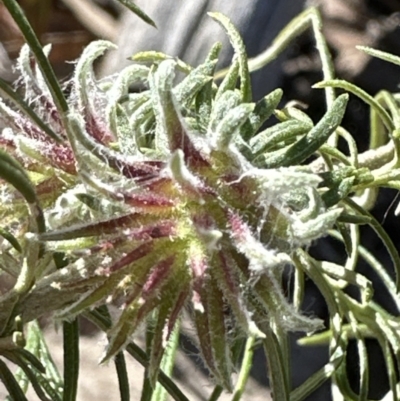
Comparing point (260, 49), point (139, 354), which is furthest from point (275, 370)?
point (260, 49)

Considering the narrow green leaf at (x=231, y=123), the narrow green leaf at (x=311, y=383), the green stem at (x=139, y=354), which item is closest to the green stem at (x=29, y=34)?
the narrow green leaf at (x=231, y=123)

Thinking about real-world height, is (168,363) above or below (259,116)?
below

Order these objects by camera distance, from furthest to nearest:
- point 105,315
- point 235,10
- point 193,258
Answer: point 235,10 → point 105,315 → point 193,258

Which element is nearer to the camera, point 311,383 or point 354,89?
point 354,89

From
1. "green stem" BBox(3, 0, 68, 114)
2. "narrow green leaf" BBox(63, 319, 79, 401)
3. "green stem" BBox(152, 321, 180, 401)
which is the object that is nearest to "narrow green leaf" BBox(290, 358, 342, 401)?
"green stem" BBox(152, 321, 180, 401)

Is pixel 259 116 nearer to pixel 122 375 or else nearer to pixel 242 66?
pixel 242 66

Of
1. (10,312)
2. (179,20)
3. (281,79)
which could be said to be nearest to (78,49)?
(179,20)

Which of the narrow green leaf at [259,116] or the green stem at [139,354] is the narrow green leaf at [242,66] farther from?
the green stem at [139,354]

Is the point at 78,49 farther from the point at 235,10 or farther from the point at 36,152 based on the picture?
Result: the point at 36,152

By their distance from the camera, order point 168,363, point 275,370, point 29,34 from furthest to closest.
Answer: point 168,363
point 275,370
point 29,34
